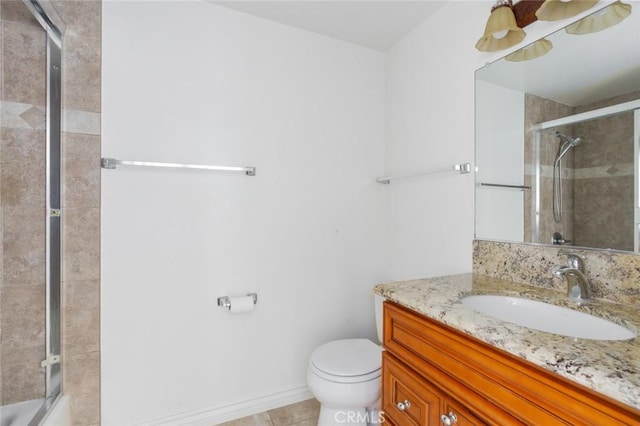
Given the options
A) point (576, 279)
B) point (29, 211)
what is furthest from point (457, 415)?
point (29, 211)

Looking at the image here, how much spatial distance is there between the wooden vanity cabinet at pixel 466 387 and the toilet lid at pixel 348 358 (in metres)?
0.27

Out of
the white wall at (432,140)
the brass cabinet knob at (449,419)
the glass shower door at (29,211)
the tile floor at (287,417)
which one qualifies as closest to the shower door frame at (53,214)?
the glass shower door at (29,211)

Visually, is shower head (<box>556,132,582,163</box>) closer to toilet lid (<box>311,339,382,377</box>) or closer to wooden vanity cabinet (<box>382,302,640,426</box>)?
wooden vanity cabinet (<box>382,302,640,426</box>)

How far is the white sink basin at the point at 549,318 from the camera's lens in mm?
771

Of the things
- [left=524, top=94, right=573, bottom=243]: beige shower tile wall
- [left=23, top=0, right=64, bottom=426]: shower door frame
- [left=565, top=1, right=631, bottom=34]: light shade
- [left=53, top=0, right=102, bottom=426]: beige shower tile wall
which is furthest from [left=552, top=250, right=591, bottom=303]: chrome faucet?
[left=23, top=0, right=64, bottom=426]: shower door frame

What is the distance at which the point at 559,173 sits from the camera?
43.1 inches

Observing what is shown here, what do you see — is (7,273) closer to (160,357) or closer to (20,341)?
(20,341)

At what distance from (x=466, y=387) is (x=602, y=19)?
121 centimetres

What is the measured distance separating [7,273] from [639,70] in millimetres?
2343

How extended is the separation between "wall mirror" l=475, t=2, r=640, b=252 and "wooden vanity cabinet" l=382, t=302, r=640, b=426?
0.62 metres

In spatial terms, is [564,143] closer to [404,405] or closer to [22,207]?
[404,405]

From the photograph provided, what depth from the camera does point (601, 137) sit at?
98 centimetres

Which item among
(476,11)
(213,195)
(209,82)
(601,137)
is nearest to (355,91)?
(476,11)

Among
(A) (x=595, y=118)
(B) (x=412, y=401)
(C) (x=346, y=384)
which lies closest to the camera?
(B) (x=412, y=401)
